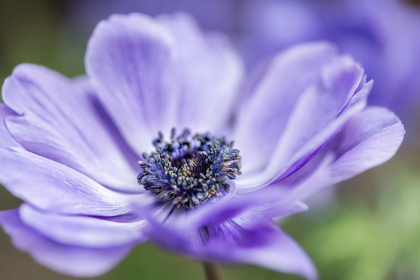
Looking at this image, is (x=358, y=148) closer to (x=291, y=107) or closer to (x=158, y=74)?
(x=291, y=107)

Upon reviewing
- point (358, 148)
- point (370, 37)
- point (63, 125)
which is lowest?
point (358, 148)

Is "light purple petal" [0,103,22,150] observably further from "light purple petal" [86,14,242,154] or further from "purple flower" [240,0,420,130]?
"purple flower" [240,0,420,130]

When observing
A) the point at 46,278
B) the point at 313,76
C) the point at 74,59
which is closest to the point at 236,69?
the point at 313,76

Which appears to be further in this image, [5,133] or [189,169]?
[189,169]

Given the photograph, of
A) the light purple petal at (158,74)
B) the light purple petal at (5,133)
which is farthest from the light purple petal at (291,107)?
the light purple petal at (5,133)

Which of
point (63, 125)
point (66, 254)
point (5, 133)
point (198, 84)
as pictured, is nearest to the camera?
point (66, 254)

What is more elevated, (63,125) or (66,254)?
(63,125)

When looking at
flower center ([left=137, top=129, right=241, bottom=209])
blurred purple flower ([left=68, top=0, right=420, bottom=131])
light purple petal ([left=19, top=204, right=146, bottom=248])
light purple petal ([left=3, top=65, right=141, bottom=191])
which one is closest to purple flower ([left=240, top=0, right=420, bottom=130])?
blurred purple flower ([left=68, top=0, right=420, bottom=131])

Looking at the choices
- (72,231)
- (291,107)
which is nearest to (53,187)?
(72,231)
